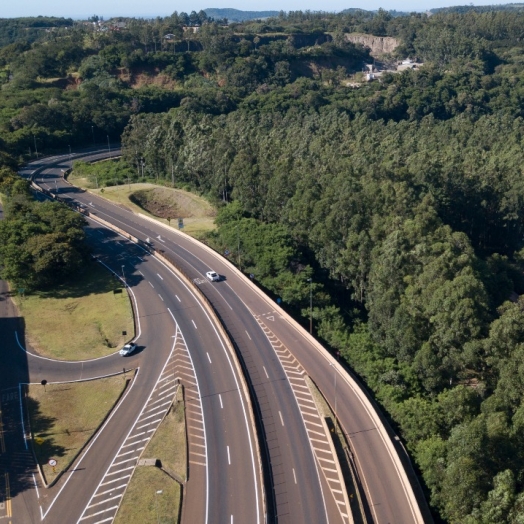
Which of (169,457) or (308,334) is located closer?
(169,457)

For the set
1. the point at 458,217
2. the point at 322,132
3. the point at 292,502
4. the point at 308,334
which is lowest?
the point at 292,502

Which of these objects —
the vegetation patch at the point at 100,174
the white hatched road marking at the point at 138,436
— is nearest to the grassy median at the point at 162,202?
the vegetation patch at the point at 100,174

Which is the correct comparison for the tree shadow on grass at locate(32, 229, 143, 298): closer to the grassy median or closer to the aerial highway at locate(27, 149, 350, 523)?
the aerial highway at locate(27, 149, 350, 523)

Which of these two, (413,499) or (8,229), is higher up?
(8,229)

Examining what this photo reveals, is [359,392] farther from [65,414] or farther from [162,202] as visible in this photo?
[162,202]

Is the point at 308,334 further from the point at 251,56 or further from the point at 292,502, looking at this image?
the point at 251,56

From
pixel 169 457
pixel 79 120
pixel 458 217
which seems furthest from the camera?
pixel 79 120

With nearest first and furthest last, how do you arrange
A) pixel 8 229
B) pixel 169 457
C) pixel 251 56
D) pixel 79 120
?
pixel 169 457 < pixel 8 229 < pixel 79 120 < pixel 251 56

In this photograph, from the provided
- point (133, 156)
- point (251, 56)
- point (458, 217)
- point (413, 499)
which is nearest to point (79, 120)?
point (133, 156)
